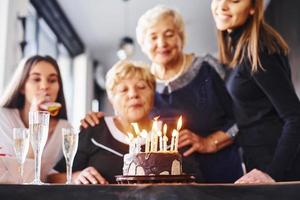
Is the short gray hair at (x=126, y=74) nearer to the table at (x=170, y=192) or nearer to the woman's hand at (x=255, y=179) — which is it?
the woman's hand at (x=255, y=179)

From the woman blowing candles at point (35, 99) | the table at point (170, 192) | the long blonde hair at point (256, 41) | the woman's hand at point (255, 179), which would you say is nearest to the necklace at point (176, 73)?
the long blonde hair at point (256, 41)

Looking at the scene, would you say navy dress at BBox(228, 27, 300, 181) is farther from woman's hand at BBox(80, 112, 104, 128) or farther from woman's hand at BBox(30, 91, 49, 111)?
woman's hand at BBox(30, 91, 49, 111)

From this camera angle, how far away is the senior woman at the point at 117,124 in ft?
5.21

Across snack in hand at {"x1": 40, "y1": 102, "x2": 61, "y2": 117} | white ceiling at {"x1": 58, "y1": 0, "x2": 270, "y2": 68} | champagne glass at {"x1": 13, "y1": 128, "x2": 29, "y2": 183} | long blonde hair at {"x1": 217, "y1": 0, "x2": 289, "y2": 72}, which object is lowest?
champagne glass at {"x1": 13, "y1": 128, "x2": 29, "y2": 183}

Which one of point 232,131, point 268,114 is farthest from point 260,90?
point 232,131

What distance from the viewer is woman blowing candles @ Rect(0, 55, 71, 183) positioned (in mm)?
1677

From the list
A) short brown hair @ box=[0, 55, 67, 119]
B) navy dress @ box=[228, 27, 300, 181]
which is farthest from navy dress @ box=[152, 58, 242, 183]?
short brown hair @ box=[0, 55, 67, 119]

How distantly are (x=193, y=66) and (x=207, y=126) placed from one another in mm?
286

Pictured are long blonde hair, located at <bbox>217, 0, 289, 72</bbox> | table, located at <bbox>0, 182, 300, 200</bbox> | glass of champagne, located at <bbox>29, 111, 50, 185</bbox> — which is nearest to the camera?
table, located at <bbox>0, 182, 300, 200</bbox>

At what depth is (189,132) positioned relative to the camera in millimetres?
1707

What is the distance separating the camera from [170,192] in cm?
81

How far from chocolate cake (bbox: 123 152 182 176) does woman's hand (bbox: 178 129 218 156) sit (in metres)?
0.61

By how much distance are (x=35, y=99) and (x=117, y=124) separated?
35 cm

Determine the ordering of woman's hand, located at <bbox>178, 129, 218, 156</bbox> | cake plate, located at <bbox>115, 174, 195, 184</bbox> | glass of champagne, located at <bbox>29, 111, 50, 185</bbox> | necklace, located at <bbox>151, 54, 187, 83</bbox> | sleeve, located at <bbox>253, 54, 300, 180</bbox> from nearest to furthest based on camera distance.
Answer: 1. cake plate, located at <bbox>115, 174, 195, 184</bbox>
2. glass of champagne, located at <bbox>29, 111, 50, 185</bbox>
3. sleeve, located at <bbox>253, 54, 300, 180</bbox>
4. woman's hand, located at <bbox>178, 129, 218, 156</bbox>
5. necklace, located at <bbox>151, 54, 187, 83</bbox>
